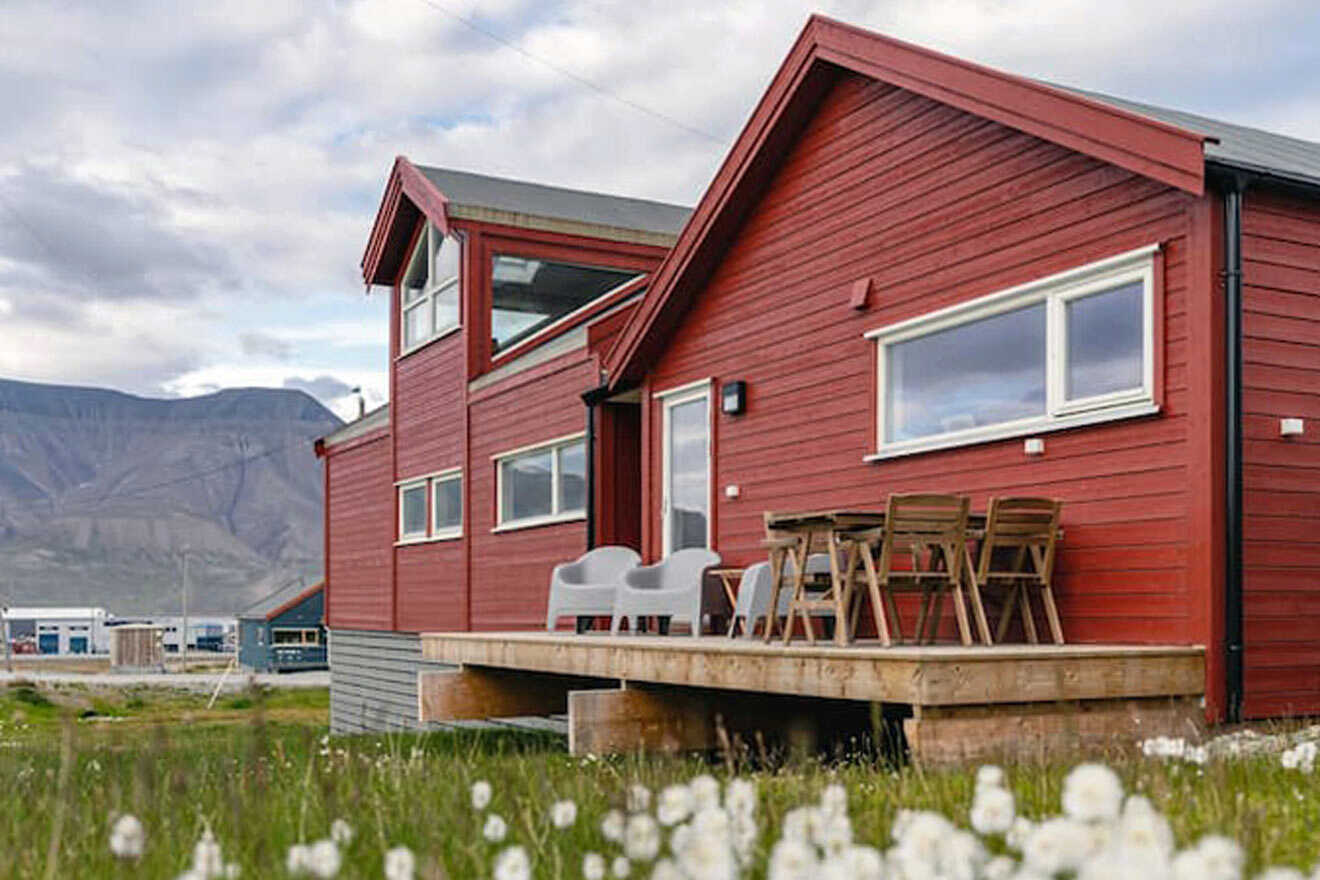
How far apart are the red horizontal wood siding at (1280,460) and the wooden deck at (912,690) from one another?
57cm

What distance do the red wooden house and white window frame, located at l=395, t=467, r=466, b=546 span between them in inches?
78.6

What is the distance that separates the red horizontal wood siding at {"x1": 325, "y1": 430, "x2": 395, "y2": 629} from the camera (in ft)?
62.6

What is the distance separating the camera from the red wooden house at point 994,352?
277 inches

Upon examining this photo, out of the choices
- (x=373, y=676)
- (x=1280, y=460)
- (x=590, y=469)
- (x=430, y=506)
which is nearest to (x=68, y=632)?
(x=373, y=676)

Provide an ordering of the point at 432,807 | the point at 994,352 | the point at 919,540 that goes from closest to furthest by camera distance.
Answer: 1. the point at 432,807
2. the point at 919,540
3. the point at 994,352

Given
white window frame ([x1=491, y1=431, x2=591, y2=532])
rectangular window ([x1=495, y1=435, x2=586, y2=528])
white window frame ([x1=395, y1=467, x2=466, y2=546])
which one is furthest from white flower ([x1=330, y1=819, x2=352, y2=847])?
white window frame ([x1=395, y1=467, x2=466, y2=546])

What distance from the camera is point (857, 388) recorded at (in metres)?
9.59

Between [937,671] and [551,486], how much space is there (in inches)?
343

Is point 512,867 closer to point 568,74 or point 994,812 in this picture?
point 994,812

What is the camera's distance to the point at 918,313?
29.8 feet

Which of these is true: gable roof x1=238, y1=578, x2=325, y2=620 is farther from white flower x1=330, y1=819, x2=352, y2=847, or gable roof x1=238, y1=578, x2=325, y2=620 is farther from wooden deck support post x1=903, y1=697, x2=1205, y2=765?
white flower x1=330, y1=819, x2=352, y2=847

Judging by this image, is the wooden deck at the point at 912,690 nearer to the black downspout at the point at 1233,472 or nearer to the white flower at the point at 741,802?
the black downspout at the point at 1233,472

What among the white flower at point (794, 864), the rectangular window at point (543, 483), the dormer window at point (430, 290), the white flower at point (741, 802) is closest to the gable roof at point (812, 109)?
the rectangular window at point (543, 483)

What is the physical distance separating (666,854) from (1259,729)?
16.1 ft
